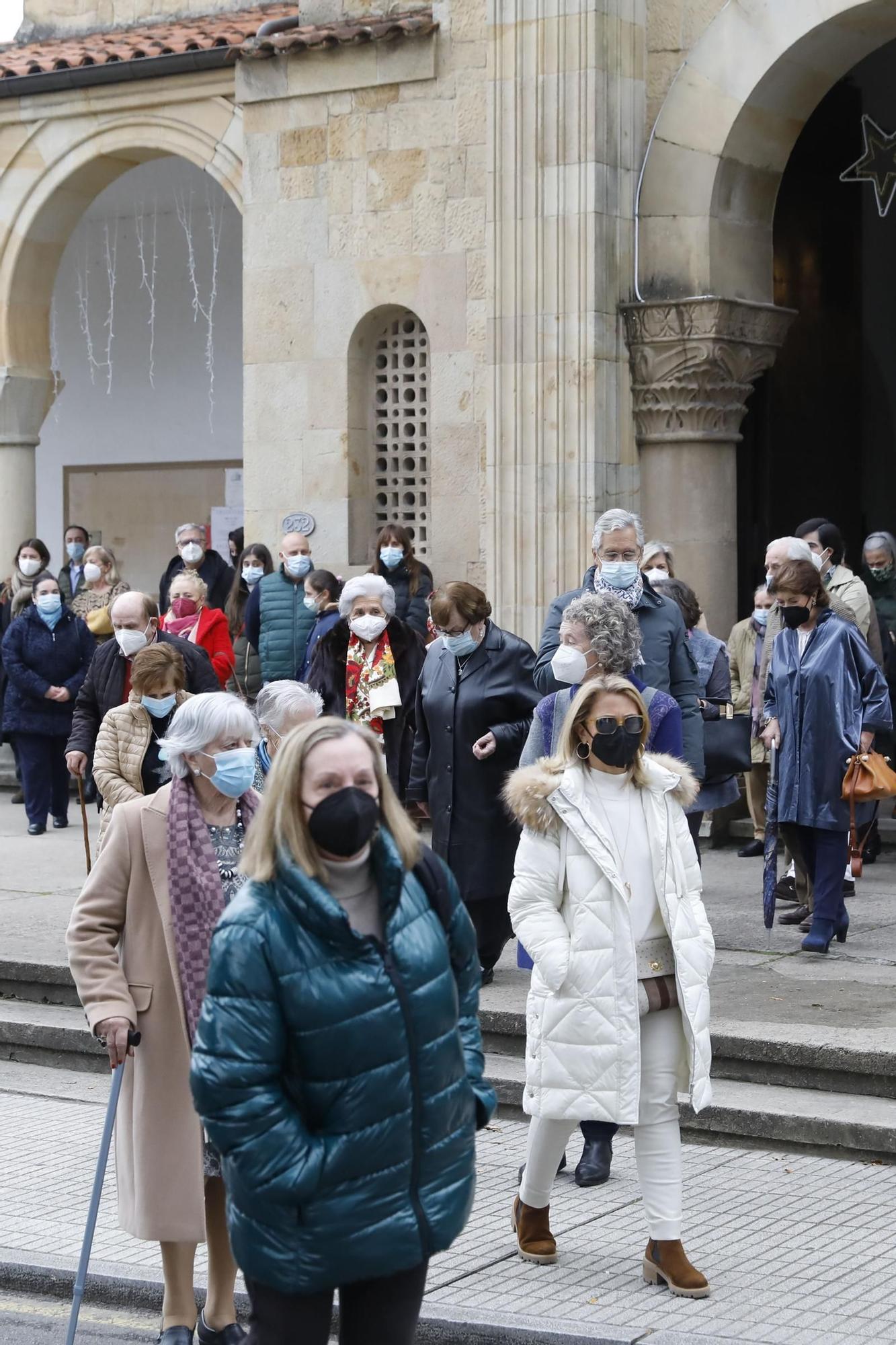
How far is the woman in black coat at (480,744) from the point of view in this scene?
836cm

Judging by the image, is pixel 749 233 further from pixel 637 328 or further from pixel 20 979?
pixel 20 979

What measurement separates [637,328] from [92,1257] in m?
8.03

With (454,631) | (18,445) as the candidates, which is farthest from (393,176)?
(454,631)

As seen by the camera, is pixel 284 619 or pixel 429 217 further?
pixel 429 217

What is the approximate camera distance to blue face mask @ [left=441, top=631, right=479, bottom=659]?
834cm

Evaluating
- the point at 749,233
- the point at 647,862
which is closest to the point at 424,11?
the point at 749,233

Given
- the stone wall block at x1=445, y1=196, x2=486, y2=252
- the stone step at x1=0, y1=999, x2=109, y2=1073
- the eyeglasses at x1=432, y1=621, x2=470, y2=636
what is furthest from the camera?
the stone wall block at x1=445, y1=196, x2=486, y2=252

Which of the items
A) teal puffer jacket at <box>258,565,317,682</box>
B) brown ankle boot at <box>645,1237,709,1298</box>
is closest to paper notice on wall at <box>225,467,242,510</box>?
teal puffer jacket at <box>258,565,317,682</box>

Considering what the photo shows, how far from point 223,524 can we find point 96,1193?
15343 mm

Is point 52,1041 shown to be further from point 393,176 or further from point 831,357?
point 831,357

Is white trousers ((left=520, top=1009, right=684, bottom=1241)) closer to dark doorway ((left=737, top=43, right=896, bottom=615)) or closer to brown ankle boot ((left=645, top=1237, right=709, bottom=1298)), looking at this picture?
brown ankle boot ((left=645, top=1237, right=709, bottom=1298))

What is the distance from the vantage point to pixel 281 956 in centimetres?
363

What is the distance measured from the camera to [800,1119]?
6801 millimetres

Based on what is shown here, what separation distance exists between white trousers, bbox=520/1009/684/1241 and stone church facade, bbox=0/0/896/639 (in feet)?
23.9
